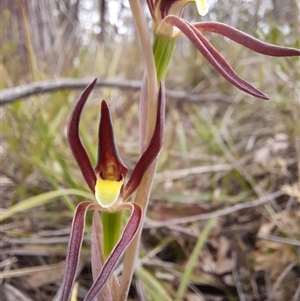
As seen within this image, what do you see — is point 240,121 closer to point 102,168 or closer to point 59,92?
point 59,92

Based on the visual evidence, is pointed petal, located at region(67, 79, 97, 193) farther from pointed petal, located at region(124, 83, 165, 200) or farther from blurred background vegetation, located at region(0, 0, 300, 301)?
blurred background vegetation, located at region(0, 0, 300, 301)

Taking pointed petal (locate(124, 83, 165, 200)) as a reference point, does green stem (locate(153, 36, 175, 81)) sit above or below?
above

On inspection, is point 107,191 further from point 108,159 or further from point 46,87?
point 46,87

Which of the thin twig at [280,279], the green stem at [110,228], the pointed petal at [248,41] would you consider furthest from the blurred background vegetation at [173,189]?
the pointed petal at [248,41]

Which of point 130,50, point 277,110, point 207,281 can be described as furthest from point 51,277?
point 130,50

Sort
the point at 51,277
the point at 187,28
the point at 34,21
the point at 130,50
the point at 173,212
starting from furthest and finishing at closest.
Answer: the point at 130,50 → the point at 34,21 → the point at 173,212 → the point at 51,277 → the point at 187,28

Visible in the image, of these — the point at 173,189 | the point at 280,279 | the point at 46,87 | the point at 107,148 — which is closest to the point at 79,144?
the point at 107,148

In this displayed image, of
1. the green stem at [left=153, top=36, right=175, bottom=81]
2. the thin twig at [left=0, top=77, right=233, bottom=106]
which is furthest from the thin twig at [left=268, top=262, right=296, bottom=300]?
the thin twig at [left=0, top=77, right=233, bottom=106]
